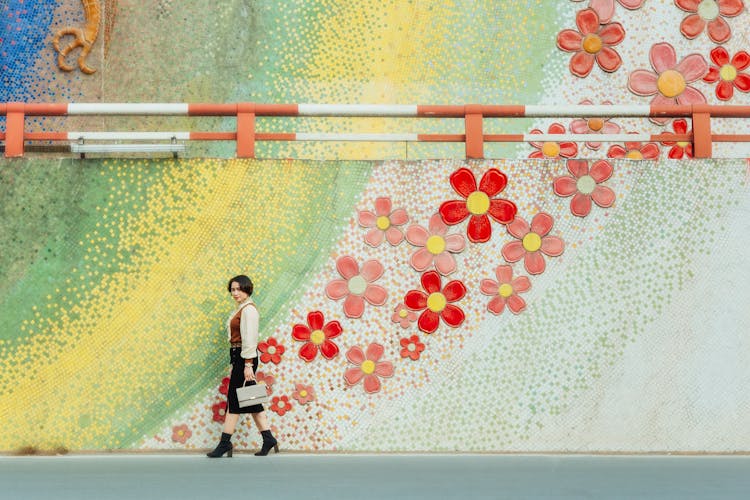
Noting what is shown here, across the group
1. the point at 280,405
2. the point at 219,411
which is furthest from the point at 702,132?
the point at 219,411

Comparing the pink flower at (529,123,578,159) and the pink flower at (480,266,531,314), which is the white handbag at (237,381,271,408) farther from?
the pink flower at (529,123,578,159)

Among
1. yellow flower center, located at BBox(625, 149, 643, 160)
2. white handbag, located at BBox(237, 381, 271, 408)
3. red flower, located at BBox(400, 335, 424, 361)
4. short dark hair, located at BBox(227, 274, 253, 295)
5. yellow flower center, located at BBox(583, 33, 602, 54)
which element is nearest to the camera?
white handbag, located at BBox(237, 381, 271, 408)

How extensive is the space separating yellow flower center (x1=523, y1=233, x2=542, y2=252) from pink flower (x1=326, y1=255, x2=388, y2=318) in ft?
4.36

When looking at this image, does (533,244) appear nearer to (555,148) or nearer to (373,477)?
(373,477)

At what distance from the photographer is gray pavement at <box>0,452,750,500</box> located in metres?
6.59

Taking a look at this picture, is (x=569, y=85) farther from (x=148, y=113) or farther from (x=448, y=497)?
(x=448, y=497)

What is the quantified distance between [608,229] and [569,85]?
3820 millimetres

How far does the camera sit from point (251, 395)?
8578 mm

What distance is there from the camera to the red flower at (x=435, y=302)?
9.27 meters

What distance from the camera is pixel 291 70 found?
12.7 m

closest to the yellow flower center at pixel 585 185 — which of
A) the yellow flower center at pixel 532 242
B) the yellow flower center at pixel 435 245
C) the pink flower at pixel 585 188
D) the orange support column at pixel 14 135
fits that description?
the pink flower at pixel 585 188

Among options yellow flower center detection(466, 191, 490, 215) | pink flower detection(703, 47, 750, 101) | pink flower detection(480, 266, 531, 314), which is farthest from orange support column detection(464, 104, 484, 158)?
pink flower detection(703, 47, 750, 101)

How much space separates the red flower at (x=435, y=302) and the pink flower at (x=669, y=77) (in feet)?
16.0

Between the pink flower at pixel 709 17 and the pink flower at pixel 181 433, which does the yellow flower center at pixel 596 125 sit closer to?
the pink flower at pixel 709 17
